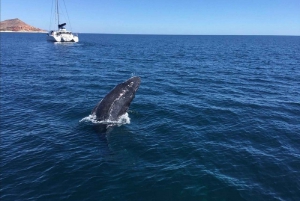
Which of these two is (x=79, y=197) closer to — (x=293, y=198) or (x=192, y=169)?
(x=192, y=169)

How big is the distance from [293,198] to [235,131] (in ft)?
27.4

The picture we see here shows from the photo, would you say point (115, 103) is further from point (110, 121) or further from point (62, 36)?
point (62, 36)

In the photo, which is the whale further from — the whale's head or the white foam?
the white foam

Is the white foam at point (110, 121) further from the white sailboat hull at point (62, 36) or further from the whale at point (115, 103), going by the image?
the white sailboat hull at point (62, 36)

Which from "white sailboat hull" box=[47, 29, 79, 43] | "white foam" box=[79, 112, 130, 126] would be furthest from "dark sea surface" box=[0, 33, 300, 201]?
"white sailboat hull" box=[47, 29, 79, 43]

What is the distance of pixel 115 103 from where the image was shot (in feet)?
65.7

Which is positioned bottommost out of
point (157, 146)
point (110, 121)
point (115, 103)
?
point (157, 146)

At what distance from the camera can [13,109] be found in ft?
84.9

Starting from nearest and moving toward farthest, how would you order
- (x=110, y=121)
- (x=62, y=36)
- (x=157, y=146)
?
1. (x=157, y=146)
2. (x=110, y=121)
3. (x=62, y=36)

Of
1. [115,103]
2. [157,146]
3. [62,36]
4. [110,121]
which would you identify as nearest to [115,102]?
[115,103]

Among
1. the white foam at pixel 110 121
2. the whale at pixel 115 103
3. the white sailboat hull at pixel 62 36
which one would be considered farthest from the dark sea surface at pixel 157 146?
the white sailboat hull at pixel 62 36

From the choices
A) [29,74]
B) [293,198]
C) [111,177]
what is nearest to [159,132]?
[111,177]

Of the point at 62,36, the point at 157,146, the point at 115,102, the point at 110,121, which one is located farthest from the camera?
the point at 62,36

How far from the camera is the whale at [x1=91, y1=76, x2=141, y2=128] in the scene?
20.0 metres
